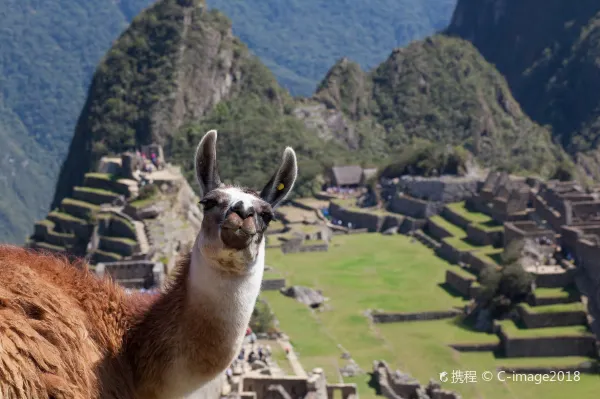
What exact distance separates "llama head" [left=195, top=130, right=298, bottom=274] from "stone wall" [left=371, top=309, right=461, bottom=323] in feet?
Answer: 70.0

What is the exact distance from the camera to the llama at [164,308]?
3.31m

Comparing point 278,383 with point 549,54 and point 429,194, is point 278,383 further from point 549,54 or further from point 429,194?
point 549,54

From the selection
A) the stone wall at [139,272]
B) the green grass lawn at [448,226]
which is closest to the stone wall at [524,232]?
the green grass lawn at [448,226]

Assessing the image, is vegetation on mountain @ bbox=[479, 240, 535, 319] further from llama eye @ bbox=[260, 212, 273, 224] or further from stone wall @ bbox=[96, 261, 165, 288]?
llama eye @ bbox=[260, 212, 273, 224]

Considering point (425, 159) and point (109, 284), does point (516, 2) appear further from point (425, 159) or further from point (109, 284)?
point (109, 284)

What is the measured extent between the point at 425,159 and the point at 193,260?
140 ft

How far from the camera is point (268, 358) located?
1722 cm

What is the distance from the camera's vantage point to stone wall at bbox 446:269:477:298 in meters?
27.0

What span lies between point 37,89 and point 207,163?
35.2 m

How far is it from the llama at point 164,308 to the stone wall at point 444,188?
36.9 metres

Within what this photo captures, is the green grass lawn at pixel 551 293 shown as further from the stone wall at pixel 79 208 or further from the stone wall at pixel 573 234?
the stone wall at pixel 79 208

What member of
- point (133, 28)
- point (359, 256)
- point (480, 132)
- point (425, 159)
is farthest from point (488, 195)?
point (480, 132)

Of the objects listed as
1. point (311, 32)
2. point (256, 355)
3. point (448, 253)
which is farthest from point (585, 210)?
point (311, 32)

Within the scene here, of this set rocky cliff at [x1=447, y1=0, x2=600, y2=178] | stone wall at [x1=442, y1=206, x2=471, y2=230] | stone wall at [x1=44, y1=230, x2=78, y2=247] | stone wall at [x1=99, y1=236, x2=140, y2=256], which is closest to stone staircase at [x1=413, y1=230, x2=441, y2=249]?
stone wall at [x1=442, y1=206, x2=471, y2=230]
